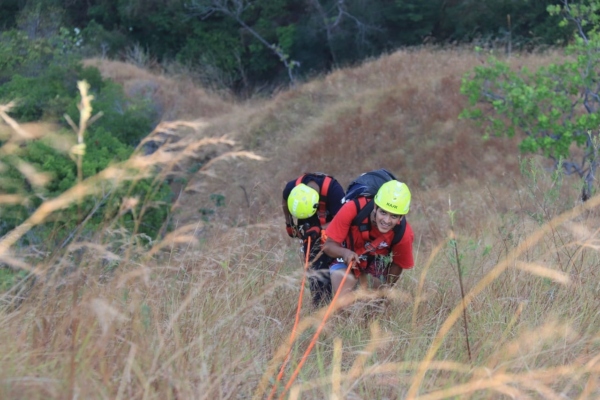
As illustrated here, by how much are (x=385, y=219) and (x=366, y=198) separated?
0.34 meters

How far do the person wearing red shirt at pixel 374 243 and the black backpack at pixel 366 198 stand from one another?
0.04 feet

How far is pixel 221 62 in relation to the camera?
3291 cm

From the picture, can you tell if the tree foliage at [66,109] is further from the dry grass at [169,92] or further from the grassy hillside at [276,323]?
the grassy hillside at [276,323]

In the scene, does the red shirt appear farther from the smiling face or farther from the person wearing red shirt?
the smiling face

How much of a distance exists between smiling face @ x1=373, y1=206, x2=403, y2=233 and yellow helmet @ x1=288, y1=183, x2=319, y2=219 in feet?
2.87

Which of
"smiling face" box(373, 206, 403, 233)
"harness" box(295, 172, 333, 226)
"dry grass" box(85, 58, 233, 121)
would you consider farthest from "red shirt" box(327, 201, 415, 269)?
"dry grass" box(85, 58, 233, 121)

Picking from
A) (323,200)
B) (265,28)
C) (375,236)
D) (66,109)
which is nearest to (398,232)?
(375,236)

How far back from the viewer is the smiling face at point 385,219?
435 centimetres

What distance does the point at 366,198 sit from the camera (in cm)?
467

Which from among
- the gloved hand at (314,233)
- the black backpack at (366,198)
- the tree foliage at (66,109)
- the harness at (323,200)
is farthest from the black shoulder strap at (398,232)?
the tree foliage at (66,109)

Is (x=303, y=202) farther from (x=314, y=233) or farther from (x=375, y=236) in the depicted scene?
(x=375, y=236)

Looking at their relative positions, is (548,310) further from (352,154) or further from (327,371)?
(352,154)

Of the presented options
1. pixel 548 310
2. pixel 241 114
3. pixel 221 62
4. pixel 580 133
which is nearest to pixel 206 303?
pixel 548 310

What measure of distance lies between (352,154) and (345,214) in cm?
1427
